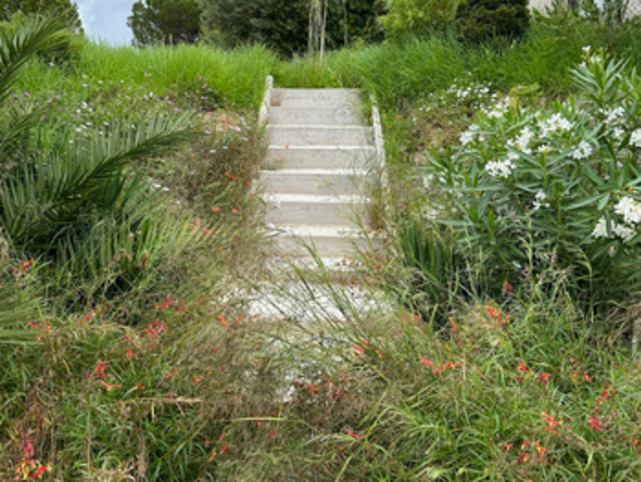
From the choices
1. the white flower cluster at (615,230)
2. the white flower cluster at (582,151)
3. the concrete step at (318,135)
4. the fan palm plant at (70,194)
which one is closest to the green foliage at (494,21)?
the concrete step at (318,135)

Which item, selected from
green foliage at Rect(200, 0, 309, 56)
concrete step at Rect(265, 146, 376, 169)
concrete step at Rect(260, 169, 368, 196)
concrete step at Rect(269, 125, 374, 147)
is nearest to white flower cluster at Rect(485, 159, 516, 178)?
concrete step at Rect(260, 169, 368, 196)

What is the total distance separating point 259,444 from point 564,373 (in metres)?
1.12

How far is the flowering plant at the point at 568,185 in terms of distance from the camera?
9.57 feet

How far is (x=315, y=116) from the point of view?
7.55 m

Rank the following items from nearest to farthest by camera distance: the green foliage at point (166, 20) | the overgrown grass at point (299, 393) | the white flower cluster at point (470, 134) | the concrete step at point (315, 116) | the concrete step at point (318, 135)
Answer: the overgrown grass at point (299, 393) < the white flower cluster at point (470, 134) < the concrete step at point (318, 135) < the concrete step at point (315, 116) < the green foliage at point (166, 20)

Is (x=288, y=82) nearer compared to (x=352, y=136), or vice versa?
(x=352, y=136)

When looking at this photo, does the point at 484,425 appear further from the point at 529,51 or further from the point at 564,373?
the point at 529,51

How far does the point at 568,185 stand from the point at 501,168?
0.32 m

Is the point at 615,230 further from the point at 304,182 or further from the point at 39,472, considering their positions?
the point at 304,182

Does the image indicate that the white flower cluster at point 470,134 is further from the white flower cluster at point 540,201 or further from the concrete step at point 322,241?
the concrete step at point 322,241

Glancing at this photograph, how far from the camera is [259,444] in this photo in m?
2.08

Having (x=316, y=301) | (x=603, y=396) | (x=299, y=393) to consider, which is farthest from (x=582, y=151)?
(x=299, y=393)

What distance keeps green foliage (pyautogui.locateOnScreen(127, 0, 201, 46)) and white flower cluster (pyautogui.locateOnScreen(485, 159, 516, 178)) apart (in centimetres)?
2488

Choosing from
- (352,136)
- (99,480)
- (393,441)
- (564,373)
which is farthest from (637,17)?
(99,480)
